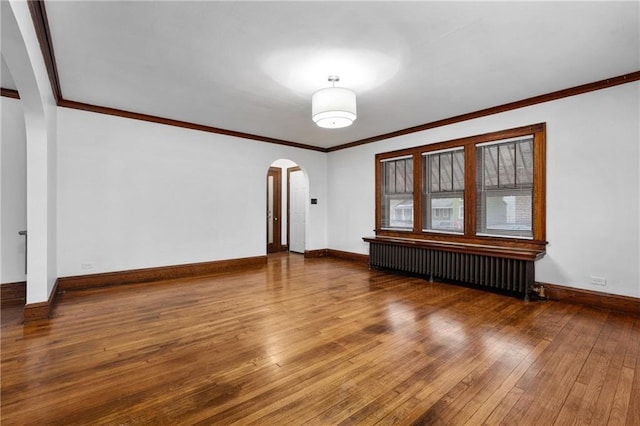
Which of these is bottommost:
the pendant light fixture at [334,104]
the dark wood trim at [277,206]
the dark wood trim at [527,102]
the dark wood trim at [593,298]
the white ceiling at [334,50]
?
the dark wood trim at [593,298]

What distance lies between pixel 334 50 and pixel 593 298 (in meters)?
4.34

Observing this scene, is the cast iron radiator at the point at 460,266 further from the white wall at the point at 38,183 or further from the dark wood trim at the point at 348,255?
the white wall at the point at 38,183

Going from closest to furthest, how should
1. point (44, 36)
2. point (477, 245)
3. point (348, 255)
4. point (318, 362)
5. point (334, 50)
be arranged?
point (318, 362) → point (44, 36) → point (334, 50) → point (477, 245) → point (348, 255)

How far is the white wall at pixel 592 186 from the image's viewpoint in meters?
3.63

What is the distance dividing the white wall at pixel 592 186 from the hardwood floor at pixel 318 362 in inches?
23.3

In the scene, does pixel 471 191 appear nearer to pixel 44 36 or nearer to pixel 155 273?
pixel 155 273

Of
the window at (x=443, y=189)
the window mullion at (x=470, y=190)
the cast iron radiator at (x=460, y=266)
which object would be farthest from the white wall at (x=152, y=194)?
the window mullion at (x=470, y=190)

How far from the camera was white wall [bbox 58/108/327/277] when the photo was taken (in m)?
4.59

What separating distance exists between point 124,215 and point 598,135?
6.90 m

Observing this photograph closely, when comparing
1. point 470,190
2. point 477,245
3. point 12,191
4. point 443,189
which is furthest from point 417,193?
point 12,191

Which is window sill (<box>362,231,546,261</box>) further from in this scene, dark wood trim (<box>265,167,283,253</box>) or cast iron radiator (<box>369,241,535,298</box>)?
dark wood trim (<box>265,167,283,253</box>)

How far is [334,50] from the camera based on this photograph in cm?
302

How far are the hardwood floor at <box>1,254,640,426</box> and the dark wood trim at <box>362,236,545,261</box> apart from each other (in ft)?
2.09

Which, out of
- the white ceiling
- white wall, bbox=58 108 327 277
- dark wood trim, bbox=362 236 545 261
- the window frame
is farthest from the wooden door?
the white ceiling
